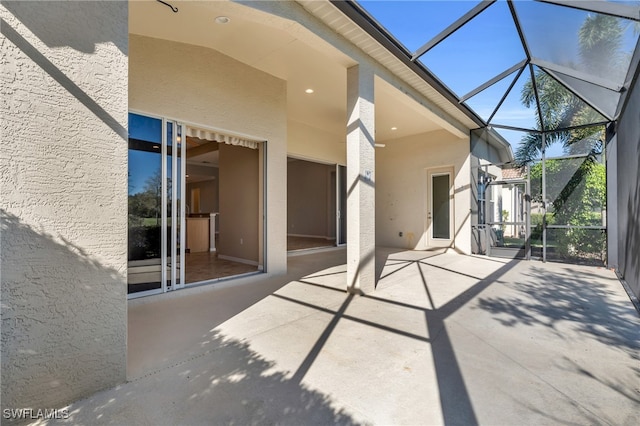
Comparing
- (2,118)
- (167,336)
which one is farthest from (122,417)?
(2,118)

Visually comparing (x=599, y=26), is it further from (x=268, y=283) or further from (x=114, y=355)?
(x=114, y=355)

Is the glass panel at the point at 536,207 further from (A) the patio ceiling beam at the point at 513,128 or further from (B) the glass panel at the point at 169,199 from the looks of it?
(B) the glass panel at the point at 169,199

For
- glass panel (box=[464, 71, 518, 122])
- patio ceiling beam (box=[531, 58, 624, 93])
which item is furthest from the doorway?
patio ceiling beam (box=[531, 58, 624, 93])

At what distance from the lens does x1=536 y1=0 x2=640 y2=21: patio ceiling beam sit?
3.34 metres

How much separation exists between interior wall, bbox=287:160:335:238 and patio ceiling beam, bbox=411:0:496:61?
7293 millimetres

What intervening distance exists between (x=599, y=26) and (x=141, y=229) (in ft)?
22.2

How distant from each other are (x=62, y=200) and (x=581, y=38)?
650cm

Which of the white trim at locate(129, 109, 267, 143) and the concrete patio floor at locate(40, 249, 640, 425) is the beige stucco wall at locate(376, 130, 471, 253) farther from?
the white trim at locate(129, 109, 267, 143)

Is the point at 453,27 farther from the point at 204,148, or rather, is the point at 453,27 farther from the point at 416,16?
the point at 204,148

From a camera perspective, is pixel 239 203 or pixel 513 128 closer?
pixel 239 203

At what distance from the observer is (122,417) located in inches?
66.8

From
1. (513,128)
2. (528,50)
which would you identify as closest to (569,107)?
(513,128)

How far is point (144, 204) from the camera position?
3.93 metres

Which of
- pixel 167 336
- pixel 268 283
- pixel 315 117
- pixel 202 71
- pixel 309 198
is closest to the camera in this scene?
pixel 167 336
